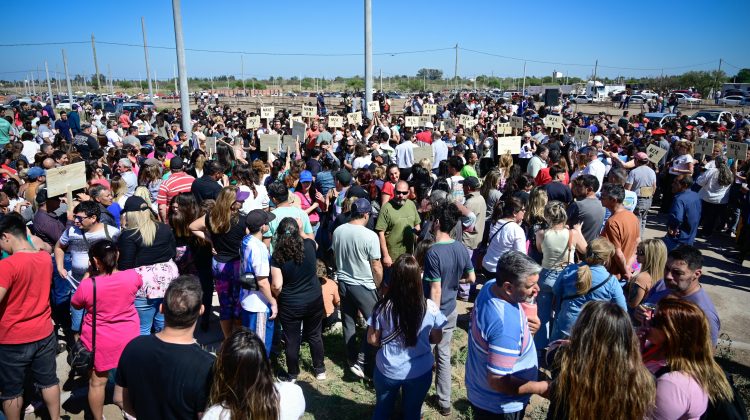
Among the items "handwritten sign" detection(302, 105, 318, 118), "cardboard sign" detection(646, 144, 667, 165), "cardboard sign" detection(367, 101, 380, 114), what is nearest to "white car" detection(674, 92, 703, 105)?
"cardboard sign" detection(367, 101, 380, 114)

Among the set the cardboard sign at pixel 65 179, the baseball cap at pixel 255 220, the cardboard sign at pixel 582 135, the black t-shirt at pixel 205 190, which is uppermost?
the cardboard sign at pixel 582 135

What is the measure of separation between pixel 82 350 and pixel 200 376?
70.4 inches

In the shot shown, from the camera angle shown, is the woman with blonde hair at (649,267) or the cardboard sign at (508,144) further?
the cardboard sign at (508,144)

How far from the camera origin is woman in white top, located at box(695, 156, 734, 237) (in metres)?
8.08

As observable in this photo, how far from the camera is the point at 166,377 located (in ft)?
8.06

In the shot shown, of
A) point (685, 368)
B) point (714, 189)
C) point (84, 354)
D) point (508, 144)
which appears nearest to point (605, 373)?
point (685, 368)

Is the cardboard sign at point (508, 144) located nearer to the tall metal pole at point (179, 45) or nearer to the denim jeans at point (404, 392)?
the tall metal pole at point (179, 45)

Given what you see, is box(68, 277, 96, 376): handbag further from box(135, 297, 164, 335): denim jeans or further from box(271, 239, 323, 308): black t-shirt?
box(271, 239, 323, 308): black t-shirt

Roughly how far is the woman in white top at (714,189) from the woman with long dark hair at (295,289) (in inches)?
295

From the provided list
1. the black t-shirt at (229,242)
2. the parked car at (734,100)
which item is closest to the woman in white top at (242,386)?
the black t-shirt at (229,242)

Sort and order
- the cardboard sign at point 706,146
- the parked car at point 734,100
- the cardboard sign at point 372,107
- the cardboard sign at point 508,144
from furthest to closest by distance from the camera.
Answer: the parked car at point 734,100 → the cardboard sign at point 372,107 → the cardboard sign at point 508,144 → the cardboard sign at point 706,146

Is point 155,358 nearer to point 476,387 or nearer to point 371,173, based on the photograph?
point 476,387

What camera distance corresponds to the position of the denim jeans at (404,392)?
328 cm

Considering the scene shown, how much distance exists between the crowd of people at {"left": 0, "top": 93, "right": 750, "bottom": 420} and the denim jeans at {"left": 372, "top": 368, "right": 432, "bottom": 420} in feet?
0.04
